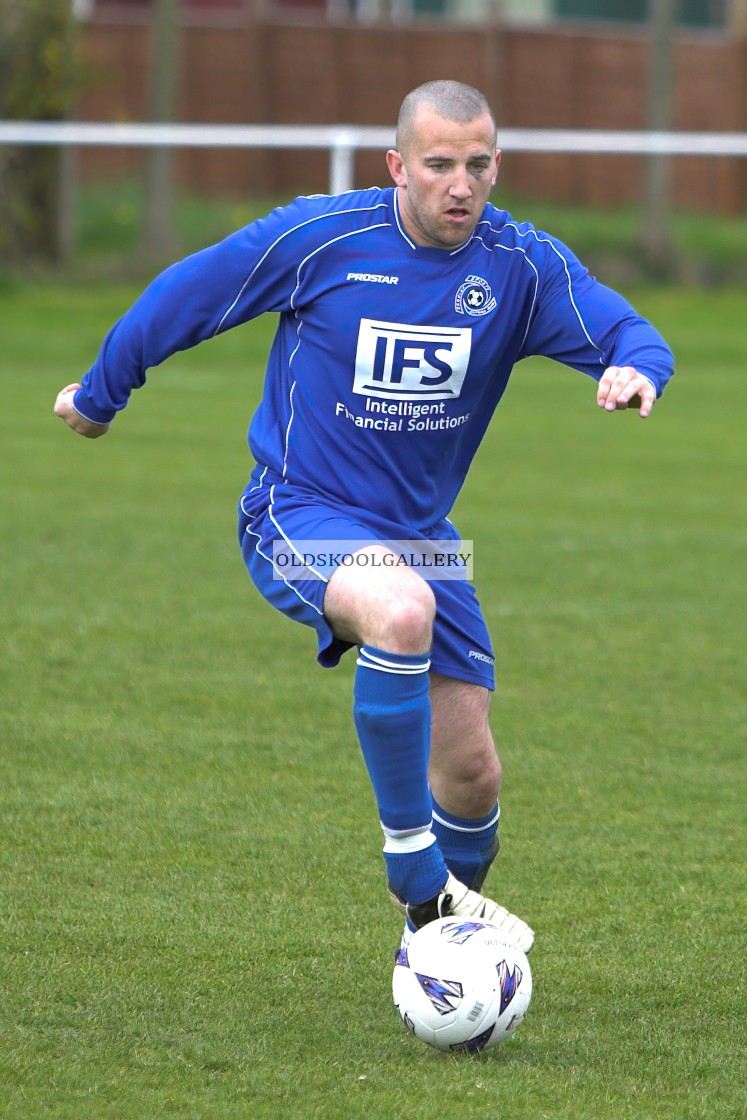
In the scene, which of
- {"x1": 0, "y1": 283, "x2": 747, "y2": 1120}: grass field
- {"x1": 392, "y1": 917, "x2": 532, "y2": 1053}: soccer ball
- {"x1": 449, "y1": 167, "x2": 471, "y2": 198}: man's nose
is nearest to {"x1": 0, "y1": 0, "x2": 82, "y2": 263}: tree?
{"x1": 0, "y1": 283, "x2": 747, "y2": 1120}: grass field

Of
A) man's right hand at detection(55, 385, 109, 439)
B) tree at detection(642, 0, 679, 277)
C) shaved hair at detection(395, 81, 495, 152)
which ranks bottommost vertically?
tree at detection(642, 0, 679, 277)

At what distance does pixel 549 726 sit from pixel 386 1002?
7.56 feet

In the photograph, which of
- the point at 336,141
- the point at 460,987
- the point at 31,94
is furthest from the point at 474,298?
the point at 31,94

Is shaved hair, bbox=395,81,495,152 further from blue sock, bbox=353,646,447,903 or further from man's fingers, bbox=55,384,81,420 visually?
blue sock, bbox=353,646,447,903

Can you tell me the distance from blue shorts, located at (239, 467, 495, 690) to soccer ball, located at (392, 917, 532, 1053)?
0.64 metres

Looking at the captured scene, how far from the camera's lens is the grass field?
345cm

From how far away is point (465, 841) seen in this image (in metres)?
4.25

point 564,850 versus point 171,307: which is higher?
point 171,307

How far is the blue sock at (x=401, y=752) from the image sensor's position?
11.5ft

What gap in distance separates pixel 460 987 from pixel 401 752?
476mm

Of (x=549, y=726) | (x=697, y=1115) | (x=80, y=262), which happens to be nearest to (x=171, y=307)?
(x=697, y=1115)

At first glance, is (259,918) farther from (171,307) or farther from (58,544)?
(58,544)

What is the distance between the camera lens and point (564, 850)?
480 cm

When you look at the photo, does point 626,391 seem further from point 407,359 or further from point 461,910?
point 461,910
